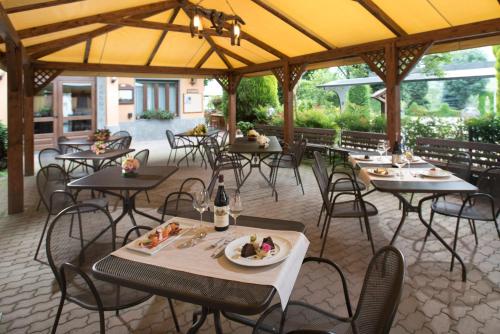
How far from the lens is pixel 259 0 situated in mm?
6160

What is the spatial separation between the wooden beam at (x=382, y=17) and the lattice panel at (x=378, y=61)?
1.86ft

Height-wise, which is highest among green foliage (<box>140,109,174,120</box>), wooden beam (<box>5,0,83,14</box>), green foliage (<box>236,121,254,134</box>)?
wooden beam (<box>5,0,83,14</box>)

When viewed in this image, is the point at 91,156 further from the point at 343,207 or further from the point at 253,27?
the point at 253,27

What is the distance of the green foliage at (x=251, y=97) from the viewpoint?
1334cm

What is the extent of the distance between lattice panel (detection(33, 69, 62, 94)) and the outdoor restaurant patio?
28mm

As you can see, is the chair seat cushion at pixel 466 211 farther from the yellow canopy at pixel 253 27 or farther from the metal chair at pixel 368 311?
the yellow canopy at pixel 253 27

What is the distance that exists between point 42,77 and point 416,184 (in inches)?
327

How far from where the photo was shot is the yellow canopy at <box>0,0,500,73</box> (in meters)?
4.96

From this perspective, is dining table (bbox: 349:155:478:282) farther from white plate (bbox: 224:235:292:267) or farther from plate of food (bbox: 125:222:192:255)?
plate of food (bbox: 125:222:192:255)

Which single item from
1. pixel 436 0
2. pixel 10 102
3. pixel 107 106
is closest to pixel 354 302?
pixel 436 0

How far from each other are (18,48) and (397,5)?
18.0ft

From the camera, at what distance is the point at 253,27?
7496mm

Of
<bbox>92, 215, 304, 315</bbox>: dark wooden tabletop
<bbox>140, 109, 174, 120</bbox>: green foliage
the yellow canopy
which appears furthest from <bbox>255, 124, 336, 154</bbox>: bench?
<bbox>140, 109, 174, 120</bbox>: green foliage

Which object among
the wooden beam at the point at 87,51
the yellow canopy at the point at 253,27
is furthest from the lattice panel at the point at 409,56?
the wooden beam at the point at 87,51
